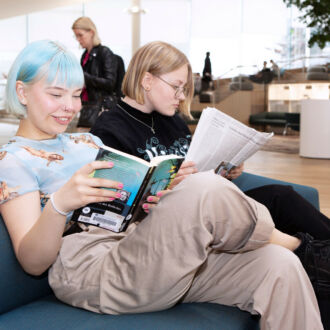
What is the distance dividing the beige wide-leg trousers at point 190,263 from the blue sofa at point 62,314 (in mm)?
33

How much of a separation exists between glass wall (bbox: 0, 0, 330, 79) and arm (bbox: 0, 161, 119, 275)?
1053 cm

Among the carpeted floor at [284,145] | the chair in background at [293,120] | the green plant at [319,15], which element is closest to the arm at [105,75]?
the green plant at [319,15]

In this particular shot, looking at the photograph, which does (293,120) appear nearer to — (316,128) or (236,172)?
(316,128)

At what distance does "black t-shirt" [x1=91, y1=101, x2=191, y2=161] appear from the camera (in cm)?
184

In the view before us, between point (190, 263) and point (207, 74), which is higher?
point (207, 74)

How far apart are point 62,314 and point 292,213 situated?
87 centimetres

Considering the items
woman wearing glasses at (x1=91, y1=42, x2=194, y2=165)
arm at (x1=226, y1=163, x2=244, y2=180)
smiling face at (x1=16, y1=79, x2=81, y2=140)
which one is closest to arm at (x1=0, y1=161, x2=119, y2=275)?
smiling face at (x1=16, y1=79, x2=81, y2=140)

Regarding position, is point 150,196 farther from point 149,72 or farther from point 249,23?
point 249,23

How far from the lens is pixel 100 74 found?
4062 mm

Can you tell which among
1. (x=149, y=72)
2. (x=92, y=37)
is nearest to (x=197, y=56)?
(x=92, y=37)

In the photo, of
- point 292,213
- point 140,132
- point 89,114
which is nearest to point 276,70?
point 89,114

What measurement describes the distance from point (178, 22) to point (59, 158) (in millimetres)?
12915

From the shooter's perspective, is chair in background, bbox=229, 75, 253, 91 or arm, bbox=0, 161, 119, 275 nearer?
arm, bbox=0, 161, 119, 275

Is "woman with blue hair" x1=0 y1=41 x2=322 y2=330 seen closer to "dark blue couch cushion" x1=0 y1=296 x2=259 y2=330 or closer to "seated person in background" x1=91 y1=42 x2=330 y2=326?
"dark blue couch cushion" x1=0 y1=296 x2=259 y2=330
